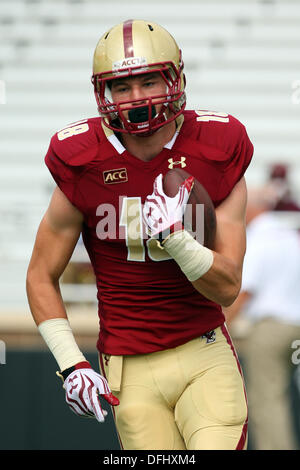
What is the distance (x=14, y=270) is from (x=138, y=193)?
4.77 meters

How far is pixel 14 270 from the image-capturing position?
7.24 m

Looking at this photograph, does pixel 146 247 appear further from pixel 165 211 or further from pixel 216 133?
pixel 216 133

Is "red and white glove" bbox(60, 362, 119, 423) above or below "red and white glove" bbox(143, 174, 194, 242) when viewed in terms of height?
below

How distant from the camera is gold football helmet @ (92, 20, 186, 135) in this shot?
2.58 m

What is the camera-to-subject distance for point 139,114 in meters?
2.57

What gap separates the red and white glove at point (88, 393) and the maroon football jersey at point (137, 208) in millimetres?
150

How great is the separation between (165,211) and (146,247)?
225 mm

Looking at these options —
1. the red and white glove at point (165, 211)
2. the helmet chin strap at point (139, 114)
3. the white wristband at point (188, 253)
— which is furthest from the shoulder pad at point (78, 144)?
the white wristband at point (188, 253)

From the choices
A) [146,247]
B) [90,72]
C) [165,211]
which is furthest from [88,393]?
[90,72]

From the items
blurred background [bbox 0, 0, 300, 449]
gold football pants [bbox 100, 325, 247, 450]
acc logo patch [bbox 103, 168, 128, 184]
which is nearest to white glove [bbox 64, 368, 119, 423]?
gold football pants [bbox 100, 325, 247, 450]

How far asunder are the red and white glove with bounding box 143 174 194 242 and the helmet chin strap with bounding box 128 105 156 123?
0.73ft

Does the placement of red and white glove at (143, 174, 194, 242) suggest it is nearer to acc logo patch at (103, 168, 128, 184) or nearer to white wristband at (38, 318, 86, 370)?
acc logo patch at (103, 168, 128, 184)

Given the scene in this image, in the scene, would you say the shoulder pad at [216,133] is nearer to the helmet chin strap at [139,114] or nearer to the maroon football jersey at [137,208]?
the maroon football jersey at [137,208]

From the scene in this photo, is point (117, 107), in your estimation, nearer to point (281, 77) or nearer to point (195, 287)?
point (195, 287)
